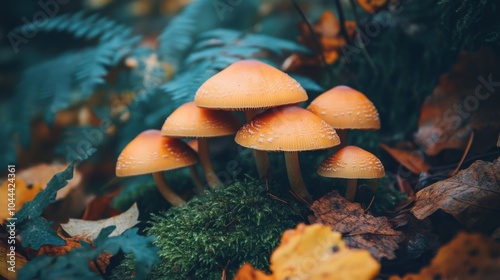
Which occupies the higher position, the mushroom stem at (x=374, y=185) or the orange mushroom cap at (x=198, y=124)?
the orange mushroom cap at (x=198, y=124)

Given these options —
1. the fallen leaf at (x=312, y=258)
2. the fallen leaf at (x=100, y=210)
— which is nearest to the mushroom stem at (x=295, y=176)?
the fallen leaf at (x=312, y=258)

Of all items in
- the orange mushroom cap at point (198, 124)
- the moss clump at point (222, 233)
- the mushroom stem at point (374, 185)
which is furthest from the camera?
the mushroom stem at point (374, 185)

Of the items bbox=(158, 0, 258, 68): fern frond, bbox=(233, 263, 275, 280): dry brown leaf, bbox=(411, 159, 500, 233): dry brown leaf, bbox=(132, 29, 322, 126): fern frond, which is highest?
bbox=(158, 0, 258, 68): fern frond

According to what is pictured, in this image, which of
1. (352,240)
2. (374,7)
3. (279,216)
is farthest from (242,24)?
(352,240)

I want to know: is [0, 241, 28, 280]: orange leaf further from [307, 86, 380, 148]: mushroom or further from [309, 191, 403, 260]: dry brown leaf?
[307, 86, 380, 148]: mushroom

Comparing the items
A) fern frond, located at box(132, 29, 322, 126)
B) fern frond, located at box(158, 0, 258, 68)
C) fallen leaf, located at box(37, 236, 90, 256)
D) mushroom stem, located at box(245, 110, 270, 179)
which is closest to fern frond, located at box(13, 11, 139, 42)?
fern frond, located at box(158, 0, 258, 68)

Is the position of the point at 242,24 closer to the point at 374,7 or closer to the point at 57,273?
the point at 374,7

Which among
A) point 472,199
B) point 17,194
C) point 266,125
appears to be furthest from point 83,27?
point 472,199

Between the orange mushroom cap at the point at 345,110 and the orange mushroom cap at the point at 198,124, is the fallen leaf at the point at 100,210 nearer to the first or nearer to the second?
the orange mushroom cap at the point at 198,124
